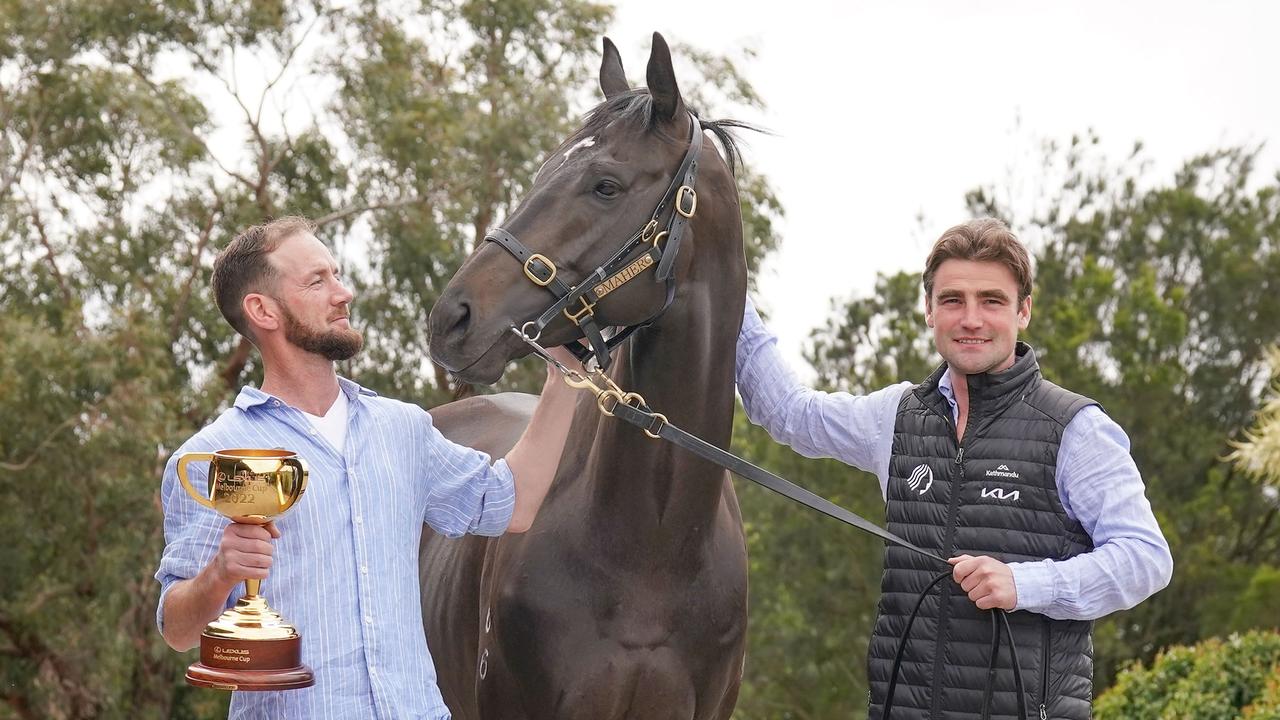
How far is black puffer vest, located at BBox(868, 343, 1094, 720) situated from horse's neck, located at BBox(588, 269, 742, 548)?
518mm

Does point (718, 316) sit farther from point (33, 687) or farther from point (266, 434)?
point (33, 687)

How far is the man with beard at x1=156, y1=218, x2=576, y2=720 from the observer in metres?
2.63

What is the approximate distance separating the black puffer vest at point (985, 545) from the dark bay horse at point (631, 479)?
51 centimetres

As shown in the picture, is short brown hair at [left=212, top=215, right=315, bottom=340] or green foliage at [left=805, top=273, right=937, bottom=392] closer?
short brown hair at [left=212, top=215, right=315, bottom=340]

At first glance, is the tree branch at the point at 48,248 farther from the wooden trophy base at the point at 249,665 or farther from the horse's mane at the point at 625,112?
the wooden trophy base at the point at 249,665

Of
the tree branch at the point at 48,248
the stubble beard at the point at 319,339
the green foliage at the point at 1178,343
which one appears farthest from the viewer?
the green foliage at the point at 1178,343

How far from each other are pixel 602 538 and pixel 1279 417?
937 centimetres

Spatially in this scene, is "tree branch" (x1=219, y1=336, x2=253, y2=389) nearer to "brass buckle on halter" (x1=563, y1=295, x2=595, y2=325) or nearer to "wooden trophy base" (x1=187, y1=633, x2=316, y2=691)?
"brass buckle on halter" (x1=563, y1=295, x2=595, y2=325)

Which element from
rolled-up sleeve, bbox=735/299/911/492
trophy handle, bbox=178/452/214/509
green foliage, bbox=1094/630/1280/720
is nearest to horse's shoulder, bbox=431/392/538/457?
rolled-up sleeve, bbox=735/299/911/492

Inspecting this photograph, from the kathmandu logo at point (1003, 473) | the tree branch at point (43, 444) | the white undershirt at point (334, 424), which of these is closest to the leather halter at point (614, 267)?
the white undershirt at point (334, 424)

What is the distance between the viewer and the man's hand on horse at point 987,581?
2809 mm

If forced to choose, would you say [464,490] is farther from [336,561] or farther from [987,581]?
[987,581]

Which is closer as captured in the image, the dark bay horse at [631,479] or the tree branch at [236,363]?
the dark bay horse at [631,479]

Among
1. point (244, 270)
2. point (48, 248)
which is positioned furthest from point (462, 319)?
point (48, 248)
